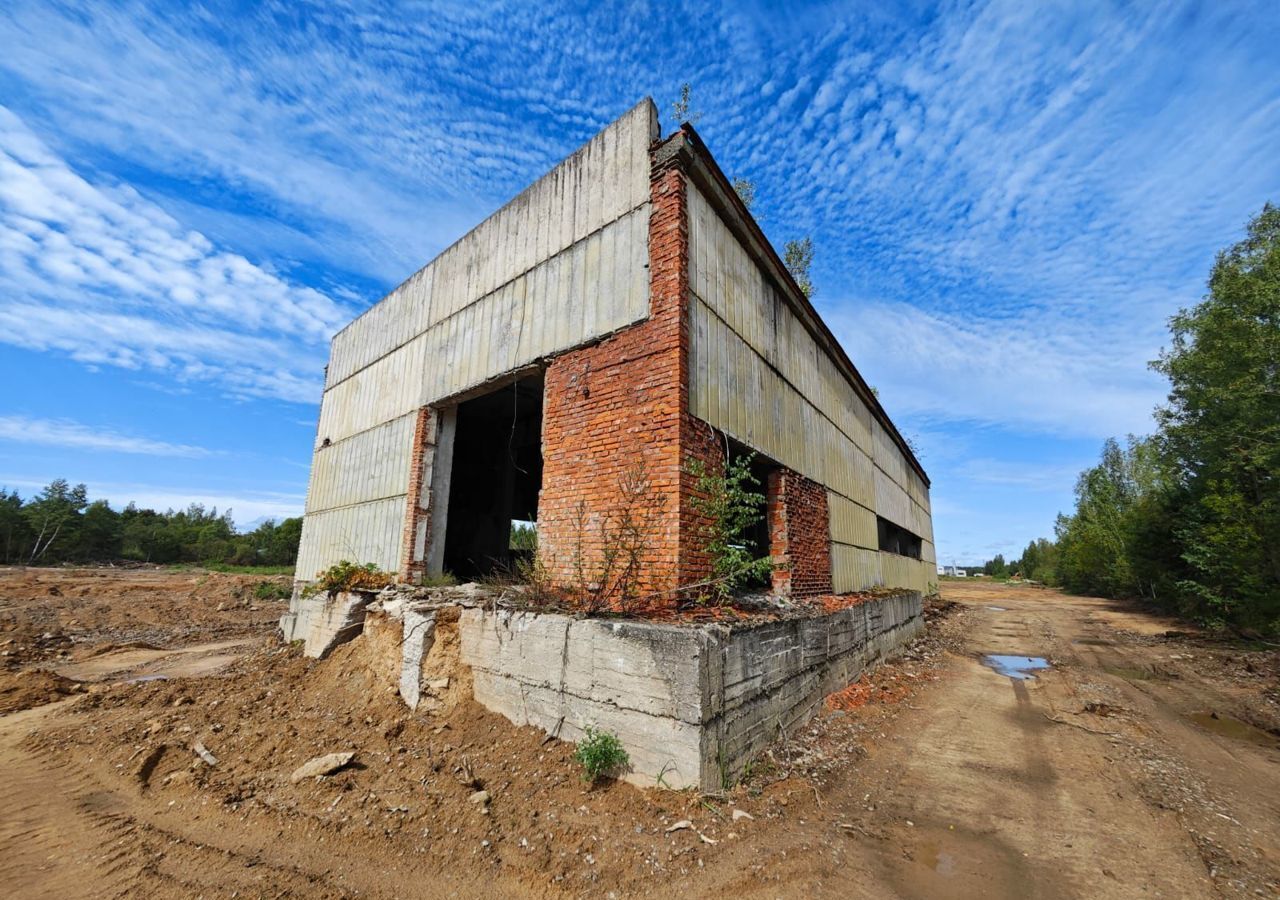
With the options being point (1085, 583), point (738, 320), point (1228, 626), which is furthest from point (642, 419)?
point (1085, 583)

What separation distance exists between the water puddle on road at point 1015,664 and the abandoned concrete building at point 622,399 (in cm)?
169

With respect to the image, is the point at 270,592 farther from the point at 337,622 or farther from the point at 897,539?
the point at 897,539

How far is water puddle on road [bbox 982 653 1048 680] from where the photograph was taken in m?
9.48

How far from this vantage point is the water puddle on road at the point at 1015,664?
9484mm

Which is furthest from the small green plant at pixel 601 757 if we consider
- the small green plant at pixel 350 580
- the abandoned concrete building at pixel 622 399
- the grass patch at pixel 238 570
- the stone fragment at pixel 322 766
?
the grass patch at pixel 238 570

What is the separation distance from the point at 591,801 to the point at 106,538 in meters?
70.1

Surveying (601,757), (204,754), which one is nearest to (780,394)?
(601,757)

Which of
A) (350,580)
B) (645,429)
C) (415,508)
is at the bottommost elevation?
(350,580)

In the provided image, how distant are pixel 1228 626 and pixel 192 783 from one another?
2359 cm

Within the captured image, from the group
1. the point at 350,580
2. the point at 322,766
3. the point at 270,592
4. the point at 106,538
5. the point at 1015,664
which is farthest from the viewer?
the point at 106,538

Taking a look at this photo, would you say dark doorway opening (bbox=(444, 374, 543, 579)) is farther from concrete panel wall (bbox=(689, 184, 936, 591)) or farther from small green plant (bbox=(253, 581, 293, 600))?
small green plant (bbox=(253, 581, 293, 600))

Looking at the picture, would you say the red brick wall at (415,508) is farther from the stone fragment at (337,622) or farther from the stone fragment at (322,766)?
the stone fragment at (322,766)

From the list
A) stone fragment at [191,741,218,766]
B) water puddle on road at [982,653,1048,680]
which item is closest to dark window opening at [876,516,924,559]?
water puddle on road at [982,653,1048,680]

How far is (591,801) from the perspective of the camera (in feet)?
12.6
